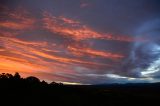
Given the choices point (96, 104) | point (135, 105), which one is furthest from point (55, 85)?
point (135, 105)

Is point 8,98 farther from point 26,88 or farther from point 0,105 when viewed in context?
point 26,88

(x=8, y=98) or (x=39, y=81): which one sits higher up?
(x=39, y=81)

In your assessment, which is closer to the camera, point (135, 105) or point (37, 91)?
point (37, 91)

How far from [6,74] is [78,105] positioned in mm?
23240

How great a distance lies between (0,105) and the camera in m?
46.5

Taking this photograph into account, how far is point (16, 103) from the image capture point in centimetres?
4938

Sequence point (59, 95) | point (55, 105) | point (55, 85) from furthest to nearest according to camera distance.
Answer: point (55, 85)
point (59, 95)
point (55, 105)

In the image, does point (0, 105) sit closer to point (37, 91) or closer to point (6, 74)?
point (37, 91)

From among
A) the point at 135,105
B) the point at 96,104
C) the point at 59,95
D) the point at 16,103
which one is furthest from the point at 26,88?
the point at 135,105

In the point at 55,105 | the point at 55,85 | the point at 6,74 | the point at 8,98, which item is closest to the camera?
the point at 8,98

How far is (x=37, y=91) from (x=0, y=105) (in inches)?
650

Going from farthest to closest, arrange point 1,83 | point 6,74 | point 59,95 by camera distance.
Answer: point 6,74, point 59,95, point 1,83

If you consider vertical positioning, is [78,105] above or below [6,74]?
below

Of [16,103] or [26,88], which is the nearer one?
[16,103]
